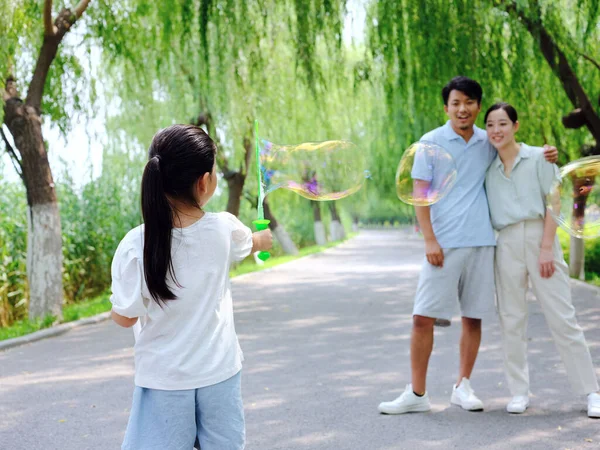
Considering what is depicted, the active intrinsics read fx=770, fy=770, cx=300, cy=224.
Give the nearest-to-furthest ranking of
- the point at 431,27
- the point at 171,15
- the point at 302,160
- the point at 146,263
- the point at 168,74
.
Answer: the point at 146,263
the point at 302,160
the point at 431,27
the point at 171,15
the point at 168,74

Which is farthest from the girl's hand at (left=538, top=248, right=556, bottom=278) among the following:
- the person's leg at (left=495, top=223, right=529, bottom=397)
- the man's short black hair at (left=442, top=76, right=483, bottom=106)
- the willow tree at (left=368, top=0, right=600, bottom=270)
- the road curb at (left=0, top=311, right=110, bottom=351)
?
the road curb at (left=0, top=311, right=110, bottom=351)

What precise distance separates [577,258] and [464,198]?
9699 mm

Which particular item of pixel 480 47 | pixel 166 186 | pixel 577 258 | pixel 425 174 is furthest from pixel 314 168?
pixel 577 258

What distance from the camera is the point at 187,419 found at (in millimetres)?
2420

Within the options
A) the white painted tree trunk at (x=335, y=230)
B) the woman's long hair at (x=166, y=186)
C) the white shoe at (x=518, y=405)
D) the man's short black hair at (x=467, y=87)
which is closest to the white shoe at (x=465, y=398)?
the white shoe at (x=518, y=405)

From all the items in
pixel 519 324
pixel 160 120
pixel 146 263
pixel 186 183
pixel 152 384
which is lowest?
pixel 519 324

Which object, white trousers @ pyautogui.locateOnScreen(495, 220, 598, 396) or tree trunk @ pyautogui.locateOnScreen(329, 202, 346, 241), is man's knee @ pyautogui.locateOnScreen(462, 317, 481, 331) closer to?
white trousers @ pyautogui.locateOnScreen(495, 220, 598, 396)

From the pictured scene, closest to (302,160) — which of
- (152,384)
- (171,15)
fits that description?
(152,384)

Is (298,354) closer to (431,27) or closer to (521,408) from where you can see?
(521,408)

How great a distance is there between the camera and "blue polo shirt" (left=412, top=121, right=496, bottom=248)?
14.5 ft

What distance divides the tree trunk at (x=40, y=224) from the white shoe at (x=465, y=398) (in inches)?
219

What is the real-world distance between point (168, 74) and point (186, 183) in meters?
9.10

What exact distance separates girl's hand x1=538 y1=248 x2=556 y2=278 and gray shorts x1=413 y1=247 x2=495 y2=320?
277 millimetres

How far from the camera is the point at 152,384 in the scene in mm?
2395
